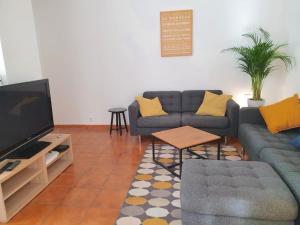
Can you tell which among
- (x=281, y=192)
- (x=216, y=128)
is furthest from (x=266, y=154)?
(x=216, y=128)

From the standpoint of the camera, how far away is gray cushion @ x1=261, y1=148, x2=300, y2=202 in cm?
182

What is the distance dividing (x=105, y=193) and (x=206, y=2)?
3.48 meters

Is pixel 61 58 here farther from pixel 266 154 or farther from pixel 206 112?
pixel 266 154

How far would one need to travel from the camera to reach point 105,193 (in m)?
2.57

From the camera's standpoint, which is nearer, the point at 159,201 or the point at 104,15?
the point at 159,201

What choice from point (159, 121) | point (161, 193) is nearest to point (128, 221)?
point (161, 193)

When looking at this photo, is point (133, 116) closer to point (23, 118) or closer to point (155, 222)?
point (23, 118)

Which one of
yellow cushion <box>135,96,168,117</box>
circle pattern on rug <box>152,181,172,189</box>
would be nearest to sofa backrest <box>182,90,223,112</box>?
yellow cushion <box>135,96,168,117</box>

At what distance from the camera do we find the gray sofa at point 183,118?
370 cm

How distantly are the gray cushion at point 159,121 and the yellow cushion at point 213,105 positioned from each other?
0.45m

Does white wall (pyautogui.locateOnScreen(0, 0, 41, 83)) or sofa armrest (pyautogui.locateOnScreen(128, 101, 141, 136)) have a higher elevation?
white wall (pyautogui.locateOnScreen(0, 0, 41, 83))

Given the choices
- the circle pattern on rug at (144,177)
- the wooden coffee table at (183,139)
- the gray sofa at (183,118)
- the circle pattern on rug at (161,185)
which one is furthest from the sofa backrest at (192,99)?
the circle pattern on rug at (161,185)

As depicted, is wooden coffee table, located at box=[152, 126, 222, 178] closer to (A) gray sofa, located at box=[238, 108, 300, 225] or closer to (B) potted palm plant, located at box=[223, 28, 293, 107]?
(A) gray sofa, located at box=[238, 108, 300, 225]

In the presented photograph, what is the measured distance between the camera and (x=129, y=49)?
453 cm
